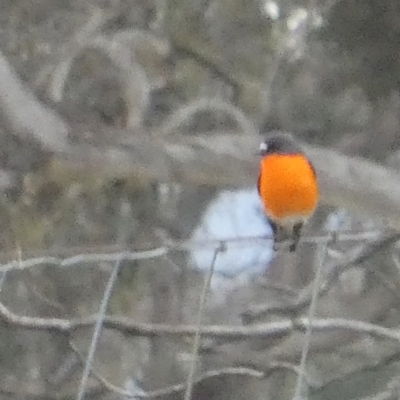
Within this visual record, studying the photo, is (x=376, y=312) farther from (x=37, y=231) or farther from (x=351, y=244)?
(x=37, y=231)

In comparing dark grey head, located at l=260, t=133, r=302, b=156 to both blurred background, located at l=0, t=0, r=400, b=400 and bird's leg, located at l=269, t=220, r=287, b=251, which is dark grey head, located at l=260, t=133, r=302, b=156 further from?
blurred background, located at l=0, t=0, r=400, b=400

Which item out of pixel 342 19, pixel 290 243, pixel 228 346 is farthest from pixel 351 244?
pixel 290 243

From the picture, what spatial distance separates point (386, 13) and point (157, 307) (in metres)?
0.86

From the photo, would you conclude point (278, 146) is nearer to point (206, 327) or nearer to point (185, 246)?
point (185, 246)

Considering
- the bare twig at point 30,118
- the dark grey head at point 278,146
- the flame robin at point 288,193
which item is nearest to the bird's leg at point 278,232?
the flame robin at point 288,193

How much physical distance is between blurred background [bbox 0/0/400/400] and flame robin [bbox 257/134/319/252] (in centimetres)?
58

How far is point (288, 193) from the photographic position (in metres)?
1.25

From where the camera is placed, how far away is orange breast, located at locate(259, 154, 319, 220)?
1.25 metres

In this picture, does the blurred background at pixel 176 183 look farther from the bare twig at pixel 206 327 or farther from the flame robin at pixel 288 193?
the flame robin at pixel 288 193

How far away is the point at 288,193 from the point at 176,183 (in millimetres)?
644

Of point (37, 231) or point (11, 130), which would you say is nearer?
point (11, 130)

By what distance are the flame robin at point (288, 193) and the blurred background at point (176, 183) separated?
0.58 m

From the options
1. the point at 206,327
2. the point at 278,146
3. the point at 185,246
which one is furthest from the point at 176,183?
the point at 185,246

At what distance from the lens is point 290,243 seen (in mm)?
1171
